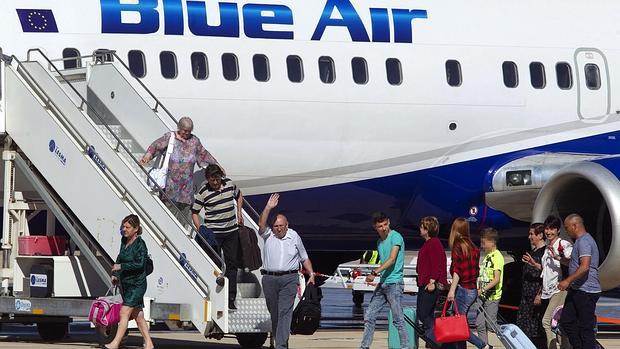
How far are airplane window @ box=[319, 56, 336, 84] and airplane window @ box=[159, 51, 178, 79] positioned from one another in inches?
71.0

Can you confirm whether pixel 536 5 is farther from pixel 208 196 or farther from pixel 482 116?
pixel 208 196

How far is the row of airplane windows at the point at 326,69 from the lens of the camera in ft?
55.1

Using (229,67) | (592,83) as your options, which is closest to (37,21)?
(229,67)

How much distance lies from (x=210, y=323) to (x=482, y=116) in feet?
18.5

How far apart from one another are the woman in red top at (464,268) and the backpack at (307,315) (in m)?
1.69

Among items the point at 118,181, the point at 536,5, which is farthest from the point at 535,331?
the point at 536,5

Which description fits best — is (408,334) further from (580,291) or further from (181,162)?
(181,162)

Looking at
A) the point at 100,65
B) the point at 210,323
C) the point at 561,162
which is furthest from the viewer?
the point at 561,162

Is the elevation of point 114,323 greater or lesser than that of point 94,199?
lesser

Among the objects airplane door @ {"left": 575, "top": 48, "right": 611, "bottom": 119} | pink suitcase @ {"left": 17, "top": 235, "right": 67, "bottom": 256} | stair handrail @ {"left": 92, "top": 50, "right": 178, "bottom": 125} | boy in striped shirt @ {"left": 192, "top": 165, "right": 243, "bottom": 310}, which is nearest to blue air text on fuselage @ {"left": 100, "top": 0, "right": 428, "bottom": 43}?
stair handrail @ {"left": 92, "top": 50, "right": 178, "bottom": 125}

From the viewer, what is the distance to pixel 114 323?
14.6 meters

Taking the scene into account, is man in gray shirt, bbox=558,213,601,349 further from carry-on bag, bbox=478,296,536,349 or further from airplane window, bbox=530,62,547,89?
airplane window, bbox=530,62,547,89

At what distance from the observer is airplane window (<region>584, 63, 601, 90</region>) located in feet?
63.5

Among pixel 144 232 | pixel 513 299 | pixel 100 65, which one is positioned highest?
pixel 100 65
